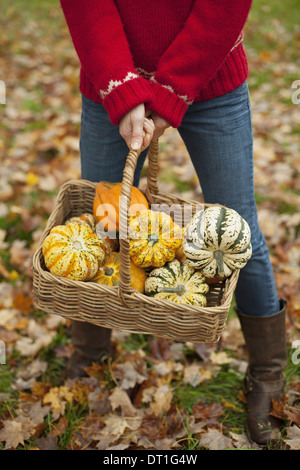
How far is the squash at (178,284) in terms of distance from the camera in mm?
1644

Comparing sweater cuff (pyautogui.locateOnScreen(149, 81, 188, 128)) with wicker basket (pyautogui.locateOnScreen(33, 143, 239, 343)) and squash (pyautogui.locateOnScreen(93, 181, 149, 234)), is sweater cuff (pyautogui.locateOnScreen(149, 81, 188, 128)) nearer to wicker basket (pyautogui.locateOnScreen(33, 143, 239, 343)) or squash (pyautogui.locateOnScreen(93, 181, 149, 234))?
wicker basket (pyautogui.locateOnScreen(33, 143, 239, 343))

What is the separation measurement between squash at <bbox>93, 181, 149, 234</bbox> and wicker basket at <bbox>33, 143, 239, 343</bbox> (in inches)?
11.8

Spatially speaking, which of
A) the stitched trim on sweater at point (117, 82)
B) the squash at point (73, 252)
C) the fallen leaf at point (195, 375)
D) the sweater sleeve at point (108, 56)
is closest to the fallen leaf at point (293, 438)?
the fallen leaf at point (195, 375)

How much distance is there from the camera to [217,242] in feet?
5.36

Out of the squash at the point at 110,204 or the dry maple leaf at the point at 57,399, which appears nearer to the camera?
the squash at the point at 110,204

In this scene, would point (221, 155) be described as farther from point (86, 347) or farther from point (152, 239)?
point (86, 347)

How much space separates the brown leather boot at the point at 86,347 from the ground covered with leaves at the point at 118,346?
0.06 m

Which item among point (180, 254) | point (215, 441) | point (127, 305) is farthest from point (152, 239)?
point (215, 441)

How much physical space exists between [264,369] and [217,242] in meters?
0.88

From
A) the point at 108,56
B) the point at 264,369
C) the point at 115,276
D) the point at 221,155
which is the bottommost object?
the point at 264,369

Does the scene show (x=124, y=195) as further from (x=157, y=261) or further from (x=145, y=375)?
(x=145, y=375)

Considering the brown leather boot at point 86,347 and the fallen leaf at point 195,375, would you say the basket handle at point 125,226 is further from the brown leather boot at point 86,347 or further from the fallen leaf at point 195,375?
the fallen leaf at point 195,375

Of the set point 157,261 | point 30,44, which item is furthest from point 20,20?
point 157,261

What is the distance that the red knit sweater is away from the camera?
1621 millimetres
